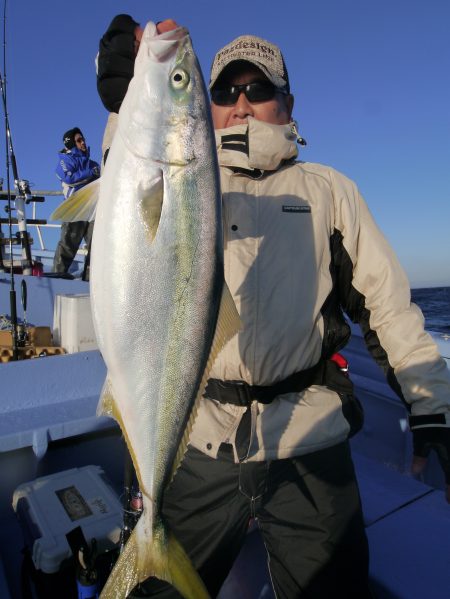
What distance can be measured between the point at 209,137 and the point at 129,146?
287mm

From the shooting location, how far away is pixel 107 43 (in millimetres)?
2287

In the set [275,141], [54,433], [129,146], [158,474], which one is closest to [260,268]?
[275,141]

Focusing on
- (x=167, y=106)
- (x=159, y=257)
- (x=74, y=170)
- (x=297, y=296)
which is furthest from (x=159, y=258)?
(x=74, y=170)

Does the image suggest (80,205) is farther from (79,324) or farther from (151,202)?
(79,324)

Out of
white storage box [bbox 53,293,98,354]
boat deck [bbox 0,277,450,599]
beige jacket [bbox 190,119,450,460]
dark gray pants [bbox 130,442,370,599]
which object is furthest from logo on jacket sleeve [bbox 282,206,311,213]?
white storage box [bbox 53,293,98,354]

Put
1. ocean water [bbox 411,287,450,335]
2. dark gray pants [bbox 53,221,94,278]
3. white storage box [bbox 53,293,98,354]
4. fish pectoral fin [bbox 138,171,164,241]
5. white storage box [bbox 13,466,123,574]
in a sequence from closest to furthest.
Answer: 1. fish pectoral fin [bbox 138,171,164,241]
2. white storage box [bbox 13,466,123,574]
3. white storage box [bbox 53,293,98,354]
4. dark gray pants [bbox 53,221,94,278]
5. ocean water [bbox 411,287,450,335]

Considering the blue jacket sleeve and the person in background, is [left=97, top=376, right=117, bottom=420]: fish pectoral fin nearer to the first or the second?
the person in background

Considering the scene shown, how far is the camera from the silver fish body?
1.49 m

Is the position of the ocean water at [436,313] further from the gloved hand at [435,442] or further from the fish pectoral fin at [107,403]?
the fish pectoral fin at [107,403]

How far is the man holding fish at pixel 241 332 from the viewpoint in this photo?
153 cm

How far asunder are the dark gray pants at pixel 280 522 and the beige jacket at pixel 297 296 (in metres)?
0.12

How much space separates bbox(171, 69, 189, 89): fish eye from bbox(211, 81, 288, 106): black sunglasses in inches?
33.5

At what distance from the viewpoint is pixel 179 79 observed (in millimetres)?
1569

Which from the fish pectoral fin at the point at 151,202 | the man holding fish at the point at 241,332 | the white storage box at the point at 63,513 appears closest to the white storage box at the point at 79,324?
the white storage box at the point at 63,513
